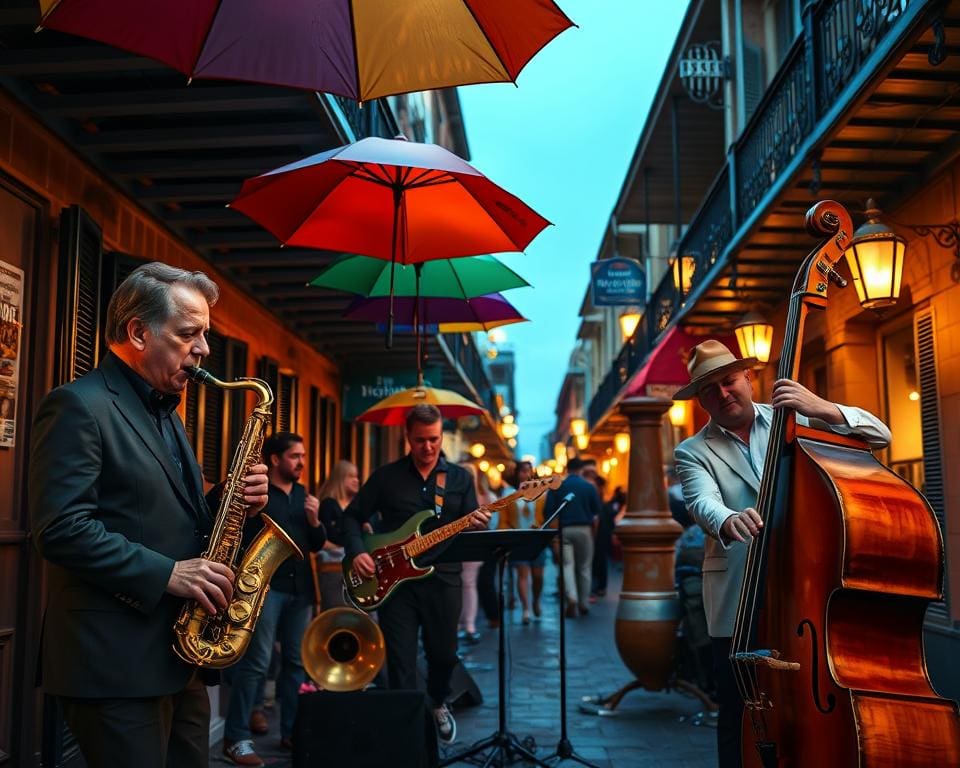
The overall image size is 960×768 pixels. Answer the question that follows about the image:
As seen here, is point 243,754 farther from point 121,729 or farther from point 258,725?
point 121,729

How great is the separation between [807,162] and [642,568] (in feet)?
11.7

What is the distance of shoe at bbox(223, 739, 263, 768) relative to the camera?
611 cm

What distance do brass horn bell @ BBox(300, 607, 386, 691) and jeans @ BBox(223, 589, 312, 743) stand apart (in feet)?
0.41

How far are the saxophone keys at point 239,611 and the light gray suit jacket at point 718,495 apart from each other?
1.86 metres

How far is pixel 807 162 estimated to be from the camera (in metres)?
8.30

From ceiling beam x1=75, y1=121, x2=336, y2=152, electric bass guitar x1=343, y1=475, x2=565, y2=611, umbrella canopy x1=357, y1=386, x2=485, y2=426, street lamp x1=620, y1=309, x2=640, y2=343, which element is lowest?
electric bass guitar x1=343, y1=475, x2=565, y2=611

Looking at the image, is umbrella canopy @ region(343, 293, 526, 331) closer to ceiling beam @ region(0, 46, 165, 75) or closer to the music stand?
the music stand

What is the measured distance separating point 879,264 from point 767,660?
4654 millimetres

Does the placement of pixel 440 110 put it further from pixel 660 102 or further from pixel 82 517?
pixel 82 517

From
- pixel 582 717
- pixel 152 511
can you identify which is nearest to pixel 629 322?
pixel 582 717

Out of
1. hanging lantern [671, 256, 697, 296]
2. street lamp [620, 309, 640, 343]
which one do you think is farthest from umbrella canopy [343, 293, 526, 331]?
street lamp [620, 309, 640, 343]

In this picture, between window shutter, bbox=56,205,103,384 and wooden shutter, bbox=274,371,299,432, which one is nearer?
window shutter, bbox=56,205,103,384

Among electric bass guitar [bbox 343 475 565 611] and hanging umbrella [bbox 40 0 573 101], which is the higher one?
hanging umbrella [bbox 40 0 573 101]

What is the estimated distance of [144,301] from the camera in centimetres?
301
